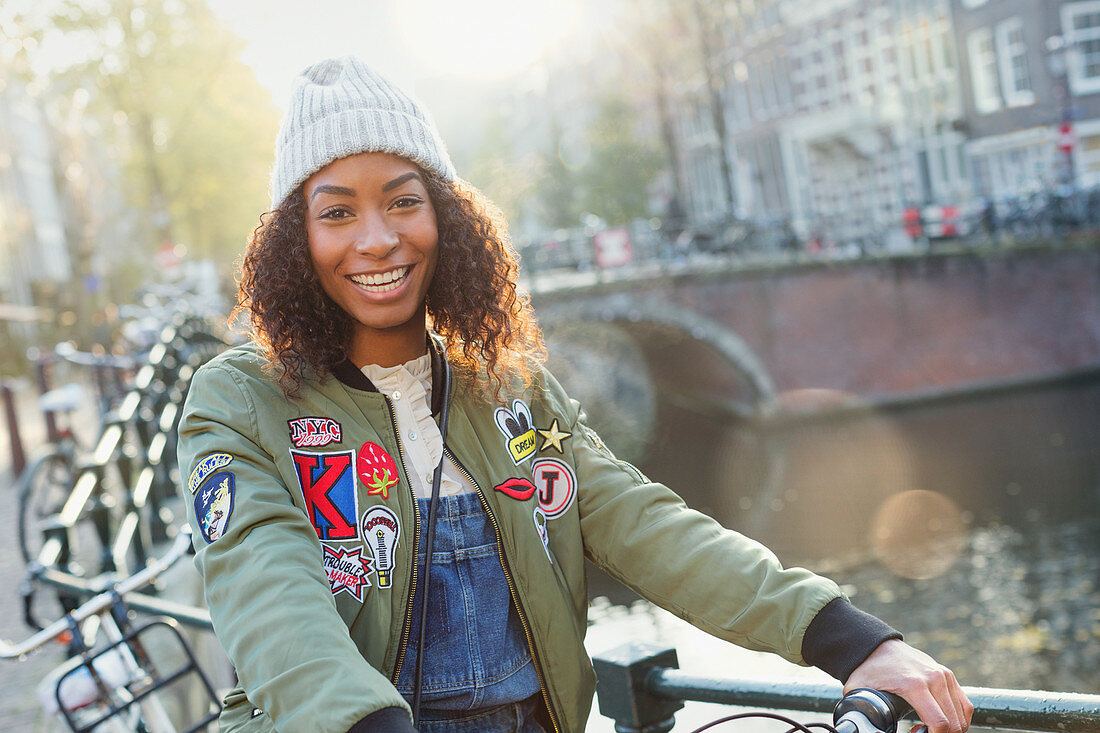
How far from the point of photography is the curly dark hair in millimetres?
1510

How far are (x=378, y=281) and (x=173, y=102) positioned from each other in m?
17.3

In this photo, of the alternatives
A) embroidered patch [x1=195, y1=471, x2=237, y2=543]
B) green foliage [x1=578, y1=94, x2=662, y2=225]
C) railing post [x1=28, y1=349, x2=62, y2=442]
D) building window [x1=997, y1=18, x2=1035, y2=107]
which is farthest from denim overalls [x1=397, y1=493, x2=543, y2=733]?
green foliage [x1=578, y1=94, x2=662, y2=225]

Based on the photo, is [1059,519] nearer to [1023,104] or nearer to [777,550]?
[777,550]

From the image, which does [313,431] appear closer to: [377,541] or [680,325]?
[377,541]

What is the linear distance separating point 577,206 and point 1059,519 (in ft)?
52.5

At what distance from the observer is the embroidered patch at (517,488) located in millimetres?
1440

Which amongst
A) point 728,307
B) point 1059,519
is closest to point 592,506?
point 1059,519

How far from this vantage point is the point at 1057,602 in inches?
368

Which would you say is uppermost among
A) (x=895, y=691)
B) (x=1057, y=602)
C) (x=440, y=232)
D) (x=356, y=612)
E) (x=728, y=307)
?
(x=440, y=232)

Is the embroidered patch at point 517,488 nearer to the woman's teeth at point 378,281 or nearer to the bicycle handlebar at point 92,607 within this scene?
the woman's teeth at point 378,281

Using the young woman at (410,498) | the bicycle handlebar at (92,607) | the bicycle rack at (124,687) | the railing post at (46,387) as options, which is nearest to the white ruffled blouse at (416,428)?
the young woman at (410,498)

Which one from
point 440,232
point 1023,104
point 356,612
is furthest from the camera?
point 1023,104

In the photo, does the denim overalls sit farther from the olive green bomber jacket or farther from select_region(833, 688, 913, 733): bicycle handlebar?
select_region(833, 688, 913, 733): bicycle handlebar

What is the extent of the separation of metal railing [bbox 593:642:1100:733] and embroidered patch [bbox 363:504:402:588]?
0.48m
